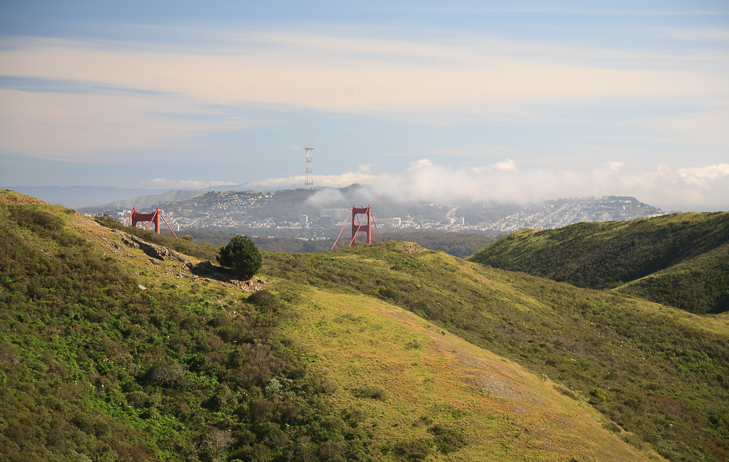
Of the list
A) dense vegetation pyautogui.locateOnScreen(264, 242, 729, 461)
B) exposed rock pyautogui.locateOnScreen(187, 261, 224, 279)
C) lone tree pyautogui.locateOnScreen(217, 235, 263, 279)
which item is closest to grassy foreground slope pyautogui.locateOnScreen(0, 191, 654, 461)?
exposed rock pyautogui.locateOnScreen(187, 261, 224, 279)

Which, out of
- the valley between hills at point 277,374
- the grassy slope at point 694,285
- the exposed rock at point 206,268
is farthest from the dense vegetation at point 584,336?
the grassy slope at point 694,285

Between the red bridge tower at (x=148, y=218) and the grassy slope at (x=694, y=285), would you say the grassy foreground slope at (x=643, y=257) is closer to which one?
the grassy slope at (x=694, y=285)

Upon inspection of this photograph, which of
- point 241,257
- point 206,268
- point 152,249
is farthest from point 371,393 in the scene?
point 152,249

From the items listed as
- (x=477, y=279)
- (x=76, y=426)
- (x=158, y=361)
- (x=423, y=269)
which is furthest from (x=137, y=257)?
(x=477, y=279)

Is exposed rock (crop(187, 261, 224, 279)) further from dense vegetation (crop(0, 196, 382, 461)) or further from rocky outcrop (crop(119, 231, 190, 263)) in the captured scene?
dense vegetation (crop(0, 196, 382, 461))

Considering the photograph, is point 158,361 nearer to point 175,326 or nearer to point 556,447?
point 175,326

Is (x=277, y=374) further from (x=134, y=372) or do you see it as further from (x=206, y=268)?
(x=206, y=268)
